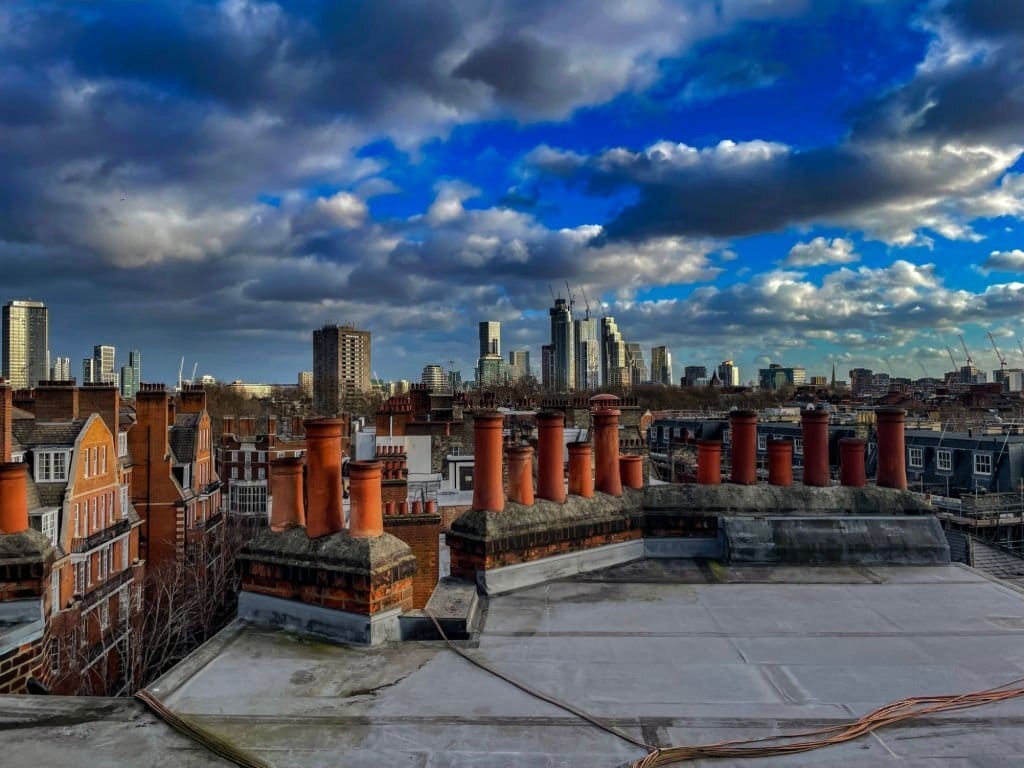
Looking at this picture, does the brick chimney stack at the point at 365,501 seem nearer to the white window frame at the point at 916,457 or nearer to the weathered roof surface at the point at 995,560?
the weathered roof surface at the point at 995,560

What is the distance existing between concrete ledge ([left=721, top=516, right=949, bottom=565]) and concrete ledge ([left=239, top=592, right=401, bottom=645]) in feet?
15.6

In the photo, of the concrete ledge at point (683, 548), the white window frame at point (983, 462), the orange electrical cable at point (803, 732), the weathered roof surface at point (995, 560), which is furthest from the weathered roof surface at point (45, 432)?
the white window frame at point (983, 462)

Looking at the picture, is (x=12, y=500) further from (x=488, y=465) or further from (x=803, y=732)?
(x=803, y=732)

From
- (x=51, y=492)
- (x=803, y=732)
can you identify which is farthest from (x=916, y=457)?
(x=51, y=492)

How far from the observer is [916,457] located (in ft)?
122

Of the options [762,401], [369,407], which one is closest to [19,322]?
[369,407]

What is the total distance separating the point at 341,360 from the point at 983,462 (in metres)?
163

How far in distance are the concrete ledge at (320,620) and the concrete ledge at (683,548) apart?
4.08 meters

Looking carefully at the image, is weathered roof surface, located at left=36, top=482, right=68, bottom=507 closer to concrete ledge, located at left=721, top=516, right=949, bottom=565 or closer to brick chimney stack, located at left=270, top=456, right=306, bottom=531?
brick chimney stack, located at left=270, top=456, right=306, bottom=531

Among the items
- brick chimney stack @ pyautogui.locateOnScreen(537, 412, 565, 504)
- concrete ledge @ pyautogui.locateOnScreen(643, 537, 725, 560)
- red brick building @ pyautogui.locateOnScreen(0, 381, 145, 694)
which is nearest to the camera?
brick chimney stack @ pyautogui.locateOnScreen(537, 412, 565, 504)

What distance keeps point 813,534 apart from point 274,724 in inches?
273

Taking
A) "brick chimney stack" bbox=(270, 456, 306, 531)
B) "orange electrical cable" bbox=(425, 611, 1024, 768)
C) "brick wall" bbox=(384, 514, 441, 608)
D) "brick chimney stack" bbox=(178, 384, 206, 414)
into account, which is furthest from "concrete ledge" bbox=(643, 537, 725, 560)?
"brick chimney stack" bbox=(178, 384, 206, 414)

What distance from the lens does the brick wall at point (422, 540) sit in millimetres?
13039

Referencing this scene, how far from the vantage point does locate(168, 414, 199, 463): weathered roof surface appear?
35.8 metres
